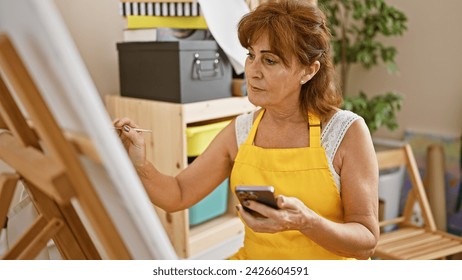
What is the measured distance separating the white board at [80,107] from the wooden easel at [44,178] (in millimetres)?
13

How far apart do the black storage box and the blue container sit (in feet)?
1.13

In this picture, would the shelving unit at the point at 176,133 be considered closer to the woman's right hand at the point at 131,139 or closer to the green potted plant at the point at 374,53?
the woman's right hand at the point at 131,139

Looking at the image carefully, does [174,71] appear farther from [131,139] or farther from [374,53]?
[374,53]

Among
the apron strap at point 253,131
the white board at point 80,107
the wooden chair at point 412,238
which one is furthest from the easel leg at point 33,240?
the wooden chair at point 412,238

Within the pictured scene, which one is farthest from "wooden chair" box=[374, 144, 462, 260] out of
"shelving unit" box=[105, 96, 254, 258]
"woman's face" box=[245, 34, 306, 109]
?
"woman's face" box=[245, 34, 306, 109]

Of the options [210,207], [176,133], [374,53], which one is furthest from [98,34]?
[374,53]

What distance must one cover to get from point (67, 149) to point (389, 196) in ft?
5.55

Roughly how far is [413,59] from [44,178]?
66.8 inches

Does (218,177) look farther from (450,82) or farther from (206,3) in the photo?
(450,82)

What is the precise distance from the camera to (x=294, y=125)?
1.04m

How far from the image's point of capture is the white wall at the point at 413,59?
1.53 metres

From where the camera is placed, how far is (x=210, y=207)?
5.49 feet

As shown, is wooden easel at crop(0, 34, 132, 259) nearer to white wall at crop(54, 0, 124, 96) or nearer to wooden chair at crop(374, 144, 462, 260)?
white wall at crop(54, 0, 124, 96)

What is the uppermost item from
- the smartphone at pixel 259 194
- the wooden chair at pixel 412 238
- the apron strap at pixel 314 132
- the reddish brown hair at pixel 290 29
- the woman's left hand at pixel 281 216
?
the reddish brown hair at pixel 290 29
